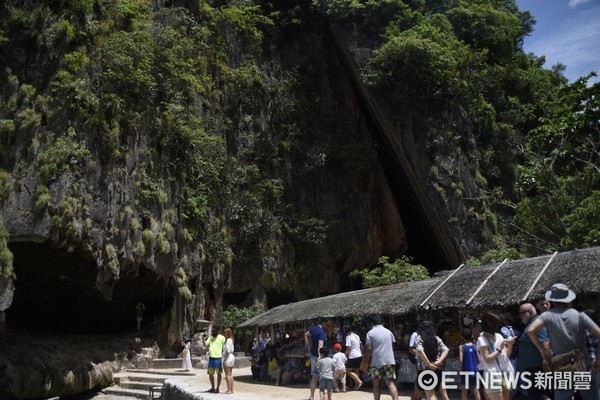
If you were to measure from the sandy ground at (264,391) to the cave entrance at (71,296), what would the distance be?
16.2 feet

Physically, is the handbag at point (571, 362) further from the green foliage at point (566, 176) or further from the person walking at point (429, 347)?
the green foliage at point (566, 176)

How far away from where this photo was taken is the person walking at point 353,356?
10.7 metres

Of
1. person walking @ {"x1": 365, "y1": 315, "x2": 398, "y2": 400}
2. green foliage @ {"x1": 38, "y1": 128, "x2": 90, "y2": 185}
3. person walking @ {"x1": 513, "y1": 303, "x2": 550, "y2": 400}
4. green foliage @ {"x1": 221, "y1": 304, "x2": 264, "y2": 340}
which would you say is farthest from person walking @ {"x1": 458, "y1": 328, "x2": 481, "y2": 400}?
green foliage @ {"x1": 221, "y1": 304, "x2": 264, "y2": 340}

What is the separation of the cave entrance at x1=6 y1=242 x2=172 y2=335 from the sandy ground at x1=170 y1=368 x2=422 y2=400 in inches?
194

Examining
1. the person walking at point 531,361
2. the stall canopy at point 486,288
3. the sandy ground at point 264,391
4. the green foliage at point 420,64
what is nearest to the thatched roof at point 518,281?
the stall canopy at point 486,288

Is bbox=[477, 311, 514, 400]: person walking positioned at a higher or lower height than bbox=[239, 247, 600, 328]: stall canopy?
lower

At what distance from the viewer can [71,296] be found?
18375 millimetres

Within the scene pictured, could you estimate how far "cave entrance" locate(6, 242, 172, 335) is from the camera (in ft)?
49.8

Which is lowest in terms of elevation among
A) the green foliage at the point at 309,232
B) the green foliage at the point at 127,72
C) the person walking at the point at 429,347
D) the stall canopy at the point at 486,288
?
the person walking at the point at 429,347

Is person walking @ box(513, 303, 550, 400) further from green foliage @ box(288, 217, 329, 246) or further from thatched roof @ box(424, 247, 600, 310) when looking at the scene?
green foliage @ box(288, 217, 329, 246)

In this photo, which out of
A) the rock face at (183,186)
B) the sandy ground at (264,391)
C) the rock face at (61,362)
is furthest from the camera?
the rock face at (183,186)

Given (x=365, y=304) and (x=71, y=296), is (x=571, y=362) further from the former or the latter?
(x=71, y=296)

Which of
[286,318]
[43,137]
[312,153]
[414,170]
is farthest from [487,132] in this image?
[43,137]

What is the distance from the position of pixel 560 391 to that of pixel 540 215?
14.9 meters
